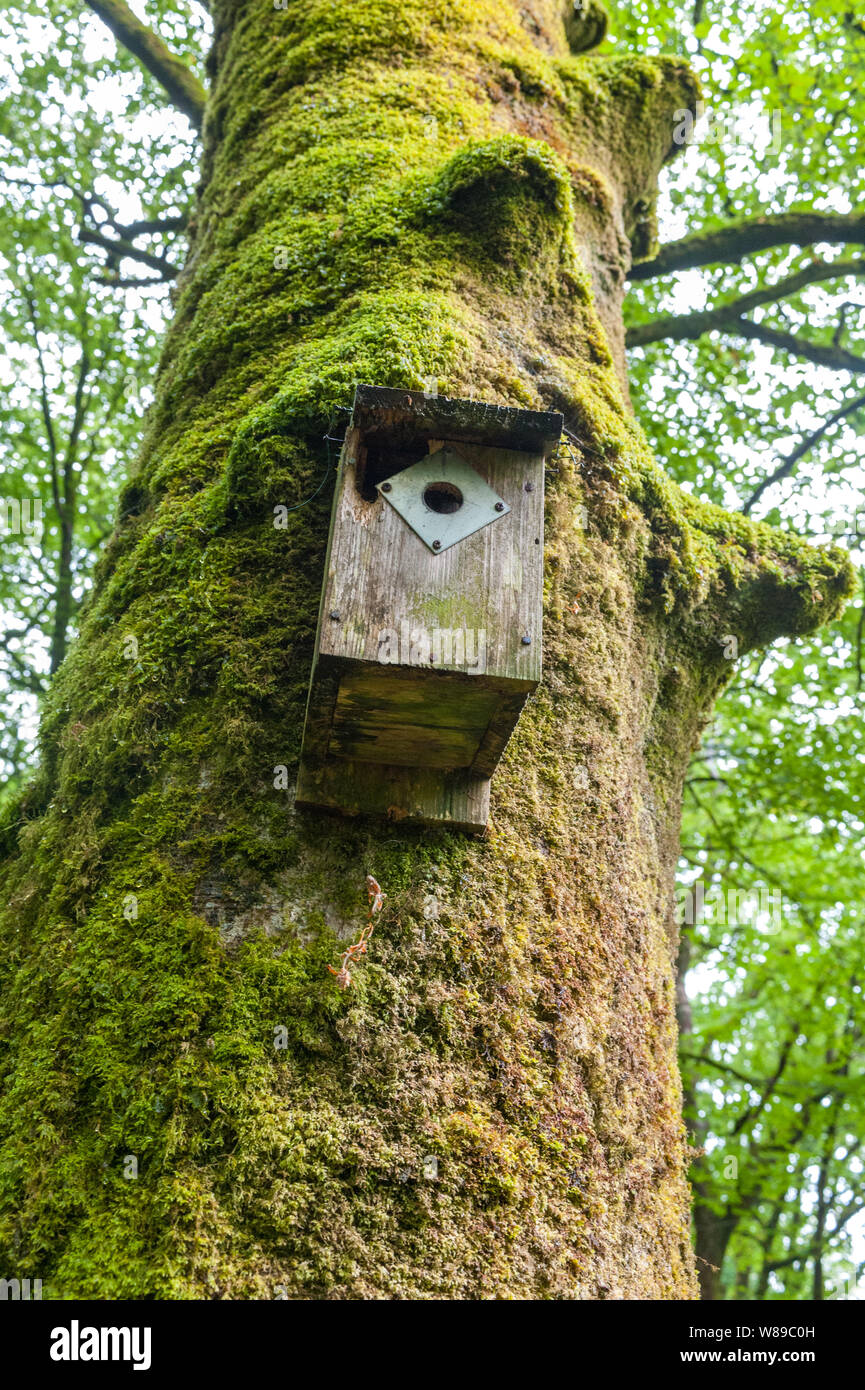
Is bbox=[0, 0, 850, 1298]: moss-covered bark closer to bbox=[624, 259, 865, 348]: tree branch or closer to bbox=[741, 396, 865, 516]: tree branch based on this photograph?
bbox=[624, 259, 865, 348]: tree branch

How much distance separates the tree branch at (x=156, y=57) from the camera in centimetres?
688

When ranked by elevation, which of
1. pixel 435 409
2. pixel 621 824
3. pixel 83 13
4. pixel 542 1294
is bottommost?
pixel 542 1294

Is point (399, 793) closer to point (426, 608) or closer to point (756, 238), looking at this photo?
point (426, 608)

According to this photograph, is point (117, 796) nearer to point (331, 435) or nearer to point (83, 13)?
point (331, 435)

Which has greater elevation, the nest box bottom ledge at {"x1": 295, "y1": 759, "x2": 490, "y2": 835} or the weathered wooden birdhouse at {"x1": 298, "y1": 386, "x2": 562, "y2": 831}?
the weathered wooden birdhouse at {"x1": 298, "y1": 386, "x2": 562, "y2": 831}

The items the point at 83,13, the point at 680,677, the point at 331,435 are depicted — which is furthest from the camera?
the point at 83,13

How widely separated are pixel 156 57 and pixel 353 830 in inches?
270

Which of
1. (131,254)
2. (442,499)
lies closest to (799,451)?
(131,254)

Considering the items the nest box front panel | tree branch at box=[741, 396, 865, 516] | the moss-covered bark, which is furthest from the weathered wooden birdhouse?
tree branch at box=[741, 396, 865, 516]

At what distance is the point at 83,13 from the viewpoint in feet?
33.6

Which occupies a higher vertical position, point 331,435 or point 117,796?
point 331,435

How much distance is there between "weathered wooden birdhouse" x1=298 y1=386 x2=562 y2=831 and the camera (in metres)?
2.21
